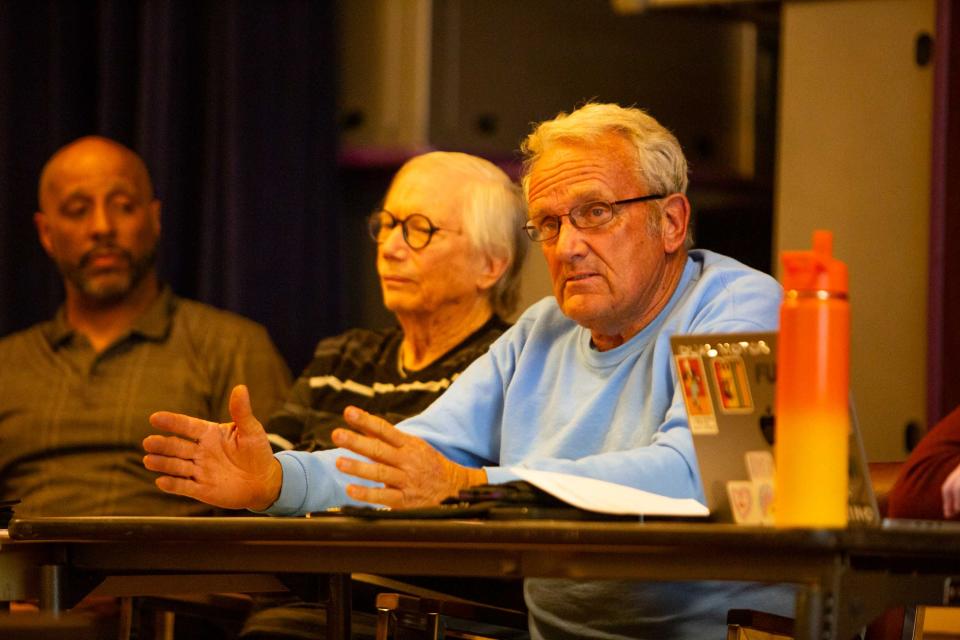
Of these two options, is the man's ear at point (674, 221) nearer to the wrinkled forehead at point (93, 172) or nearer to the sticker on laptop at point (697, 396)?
the sticker on laptop at point (697, 396)

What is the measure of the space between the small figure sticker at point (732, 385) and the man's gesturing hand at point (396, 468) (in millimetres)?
391

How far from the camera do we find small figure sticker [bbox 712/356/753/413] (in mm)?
1356

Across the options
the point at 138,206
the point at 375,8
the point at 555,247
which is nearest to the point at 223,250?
the point at 138,206

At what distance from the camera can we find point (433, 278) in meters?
2.87

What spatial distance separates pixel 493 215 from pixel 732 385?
1.57m

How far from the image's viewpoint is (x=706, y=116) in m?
3.93

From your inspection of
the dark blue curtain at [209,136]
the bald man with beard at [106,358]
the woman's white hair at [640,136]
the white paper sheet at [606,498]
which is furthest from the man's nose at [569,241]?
the dark blue curtain at [209,136]

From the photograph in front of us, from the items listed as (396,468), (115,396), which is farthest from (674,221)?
(115,396)

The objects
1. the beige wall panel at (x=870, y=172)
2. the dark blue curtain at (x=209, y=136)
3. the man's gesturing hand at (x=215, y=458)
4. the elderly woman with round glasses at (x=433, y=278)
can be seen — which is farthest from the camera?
the dark blue curtain at (x=209, y=136)

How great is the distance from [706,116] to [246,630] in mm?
2055

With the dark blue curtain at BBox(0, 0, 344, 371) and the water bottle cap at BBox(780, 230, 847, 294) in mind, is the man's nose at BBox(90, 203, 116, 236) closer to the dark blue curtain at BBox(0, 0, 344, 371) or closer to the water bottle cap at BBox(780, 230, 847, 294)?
the dark blue curtain at BBox(0, 0, 344, 371)

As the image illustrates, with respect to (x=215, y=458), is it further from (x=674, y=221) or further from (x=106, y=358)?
(x=106, y=358)

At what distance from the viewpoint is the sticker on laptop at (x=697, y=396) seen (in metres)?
1.38

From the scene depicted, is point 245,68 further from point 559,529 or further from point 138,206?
point 559,529
